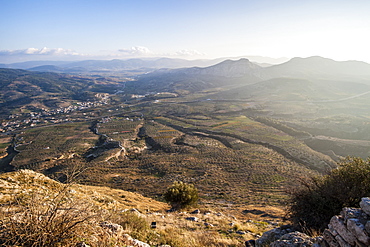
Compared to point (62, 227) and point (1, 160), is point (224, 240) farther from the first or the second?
point (1, 160)

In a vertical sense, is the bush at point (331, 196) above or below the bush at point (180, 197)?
above

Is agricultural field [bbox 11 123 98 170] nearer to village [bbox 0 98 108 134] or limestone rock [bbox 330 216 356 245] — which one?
village [bbox 0 98 108 134]

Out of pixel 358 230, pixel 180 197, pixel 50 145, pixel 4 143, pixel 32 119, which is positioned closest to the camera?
pixel 358 230

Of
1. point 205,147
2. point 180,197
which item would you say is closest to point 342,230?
point 180,197

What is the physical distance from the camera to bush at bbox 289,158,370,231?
8844mm

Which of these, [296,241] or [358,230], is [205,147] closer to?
[296,241]

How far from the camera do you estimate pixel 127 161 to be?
46562 mm

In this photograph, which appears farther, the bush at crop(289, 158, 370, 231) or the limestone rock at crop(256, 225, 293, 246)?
the bush at crop(289, 158, 370, 231)

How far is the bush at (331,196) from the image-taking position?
29.0 feet

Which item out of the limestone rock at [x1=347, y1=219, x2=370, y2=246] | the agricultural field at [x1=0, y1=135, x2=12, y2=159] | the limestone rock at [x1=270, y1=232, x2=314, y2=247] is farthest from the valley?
the limestone rock at [x1=347, y1=219, x2=370, y2=246]

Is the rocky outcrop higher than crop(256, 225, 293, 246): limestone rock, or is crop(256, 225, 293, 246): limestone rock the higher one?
the rocky outcrop

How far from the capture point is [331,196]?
927 cm

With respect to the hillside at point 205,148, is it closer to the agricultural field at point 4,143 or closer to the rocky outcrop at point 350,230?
the agricultural field at point 4,143

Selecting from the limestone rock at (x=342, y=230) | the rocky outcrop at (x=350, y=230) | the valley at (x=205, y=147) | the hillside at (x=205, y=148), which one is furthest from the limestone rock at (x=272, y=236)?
the hillside at (x=205, y=148)
